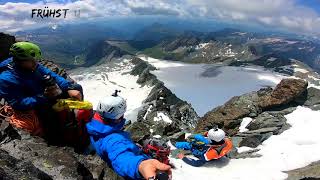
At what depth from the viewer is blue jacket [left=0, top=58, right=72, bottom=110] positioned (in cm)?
972

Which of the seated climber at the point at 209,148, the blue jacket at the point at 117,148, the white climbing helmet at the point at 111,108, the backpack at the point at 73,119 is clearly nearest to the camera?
the blue jacket at the point at 117,148

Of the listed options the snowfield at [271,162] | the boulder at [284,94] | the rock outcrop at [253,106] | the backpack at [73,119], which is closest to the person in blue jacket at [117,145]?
the backpack at [73,119]

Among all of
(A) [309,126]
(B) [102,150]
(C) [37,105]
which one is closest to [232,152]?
(A) [309,126]

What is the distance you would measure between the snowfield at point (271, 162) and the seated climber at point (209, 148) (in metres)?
0.42

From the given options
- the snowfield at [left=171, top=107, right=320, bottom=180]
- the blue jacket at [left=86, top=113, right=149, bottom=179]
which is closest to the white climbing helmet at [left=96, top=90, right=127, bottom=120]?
the blue jacket at [left=86, top=113, right=149, bottom=179]

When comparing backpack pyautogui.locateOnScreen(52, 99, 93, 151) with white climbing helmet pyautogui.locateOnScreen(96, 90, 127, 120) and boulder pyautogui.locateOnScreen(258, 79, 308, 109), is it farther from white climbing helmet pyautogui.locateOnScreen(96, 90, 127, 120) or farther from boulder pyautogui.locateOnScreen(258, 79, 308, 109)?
boulder pyautogui.locateOnScreen(258, 79, 308, 109)

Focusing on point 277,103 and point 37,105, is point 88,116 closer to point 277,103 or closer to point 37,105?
point 37,105

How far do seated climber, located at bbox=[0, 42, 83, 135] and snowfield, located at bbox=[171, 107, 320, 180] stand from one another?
7685 millimetres

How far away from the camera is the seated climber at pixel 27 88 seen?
9680 millimetres

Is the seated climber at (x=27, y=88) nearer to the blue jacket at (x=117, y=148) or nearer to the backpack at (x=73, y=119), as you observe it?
the backpack at (x=73, y=119)

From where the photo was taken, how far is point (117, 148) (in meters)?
6.29

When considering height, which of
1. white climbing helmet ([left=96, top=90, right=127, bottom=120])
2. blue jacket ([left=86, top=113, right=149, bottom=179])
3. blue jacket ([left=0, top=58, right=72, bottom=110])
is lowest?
blue jacket ([left=0, top=58, right=72, bottom=110])

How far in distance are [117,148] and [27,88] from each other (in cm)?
487

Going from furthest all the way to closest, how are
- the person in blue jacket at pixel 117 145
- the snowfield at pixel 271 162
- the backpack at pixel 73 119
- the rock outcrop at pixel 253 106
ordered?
the rock outcrop at pixel 253 106, the snowfield at pixel 271 162, the backpack at pixel 73 119, the person in blue jacket at pixel 117 145
